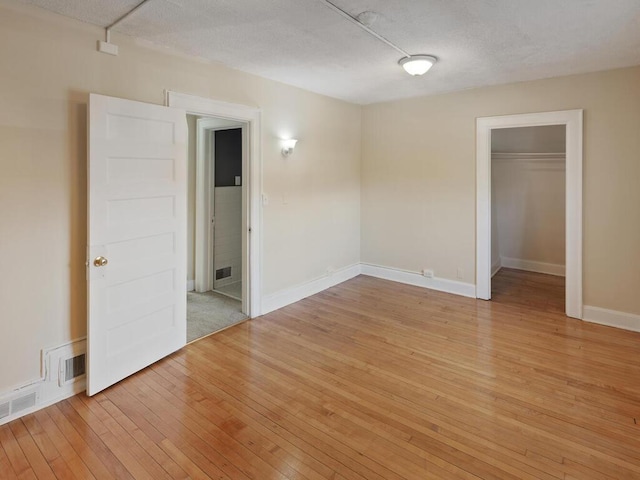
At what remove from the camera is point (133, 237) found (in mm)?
2889

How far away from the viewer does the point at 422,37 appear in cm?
293

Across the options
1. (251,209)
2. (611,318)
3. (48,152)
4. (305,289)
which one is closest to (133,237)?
(48,152)

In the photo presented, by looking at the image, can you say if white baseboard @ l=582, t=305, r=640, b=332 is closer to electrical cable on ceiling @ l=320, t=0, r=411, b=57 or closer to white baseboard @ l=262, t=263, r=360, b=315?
white baseboard @ l=262, t=263, r=360, b=315

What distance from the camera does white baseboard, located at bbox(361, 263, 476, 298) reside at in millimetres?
4995

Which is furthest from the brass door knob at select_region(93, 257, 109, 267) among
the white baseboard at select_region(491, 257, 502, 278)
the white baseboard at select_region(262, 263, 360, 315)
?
the white baseboard at select_region(491, 257, 502, 278)

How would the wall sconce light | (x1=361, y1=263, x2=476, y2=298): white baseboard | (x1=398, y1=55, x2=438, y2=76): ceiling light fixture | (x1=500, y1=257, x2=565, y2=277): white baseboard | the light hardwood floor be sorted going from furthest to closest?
(x1=500, y1=257, x2=565, y2=277): white baseboard → (x1=361, y1=263, x2=476, y2=298): white baseboard → the wall sconce light → (x1=398, y1=55, x2=438, y2=76): ceiling light fixture → the light hardwood floor

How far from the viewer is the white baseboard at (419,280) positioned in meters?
4.99

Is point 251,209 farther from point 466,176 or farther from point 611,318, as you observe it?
point 611,318

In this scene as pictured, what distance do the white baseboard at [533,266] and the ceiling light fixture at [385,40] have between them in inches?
164

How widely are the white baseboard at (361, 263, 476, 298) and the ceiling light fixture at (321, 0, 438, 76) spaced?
2.85m

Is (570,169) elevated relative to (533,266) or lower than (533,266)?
elevated

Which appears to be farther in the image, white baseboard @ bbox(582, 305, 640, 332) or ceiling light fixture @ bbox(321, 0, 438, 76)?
white baseboard @ bbox(582, 305, 640, 332)

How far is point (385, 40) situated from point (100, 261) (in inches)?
108

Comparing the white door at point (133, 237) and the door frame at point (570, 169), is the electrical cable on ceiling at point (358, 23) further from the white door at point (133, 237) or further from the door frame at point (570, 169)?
the door frame at point (570, 169)
